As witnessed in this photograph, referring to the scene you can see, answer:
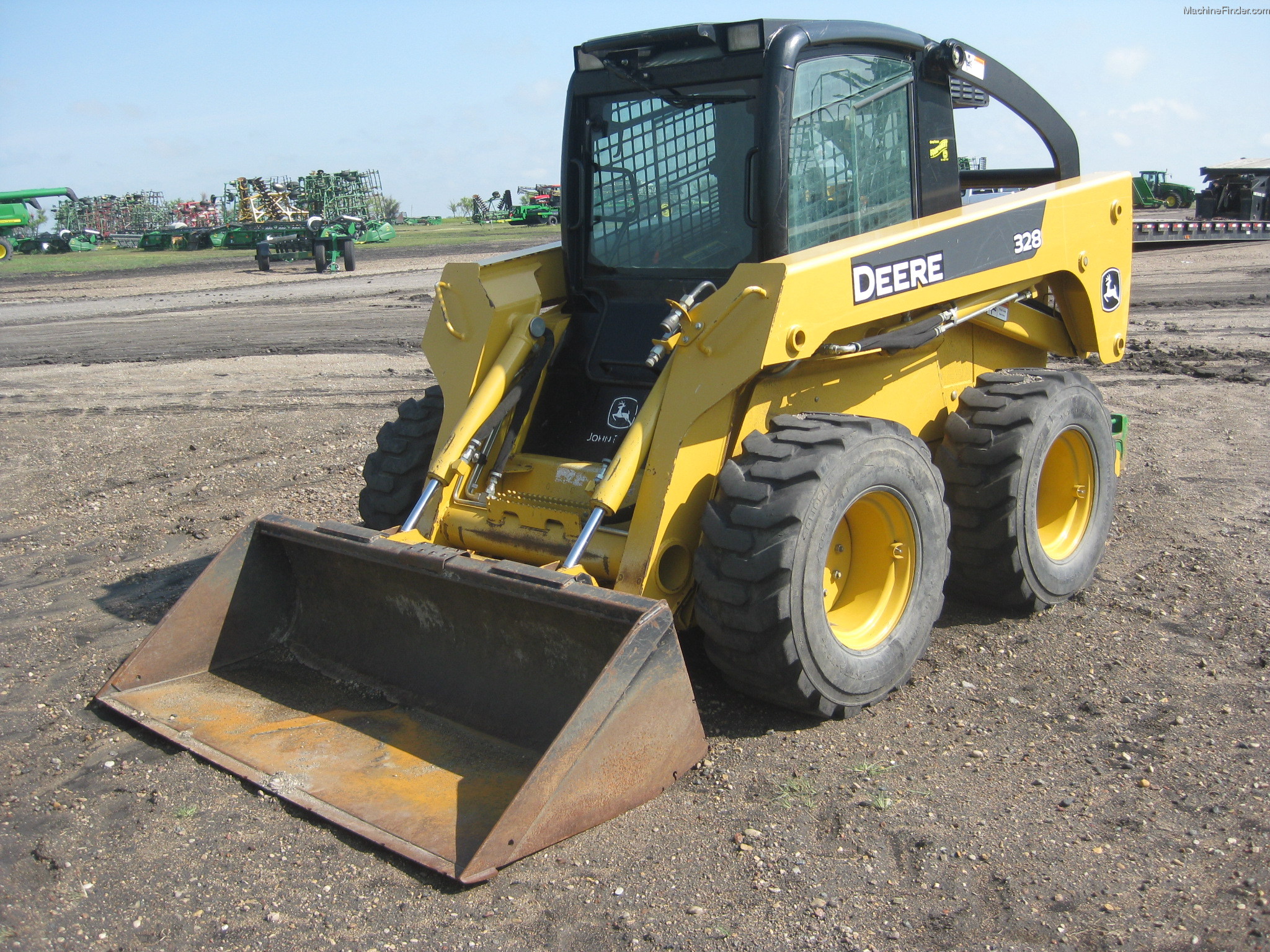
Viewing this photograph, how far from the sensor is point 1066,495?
5.31 meters

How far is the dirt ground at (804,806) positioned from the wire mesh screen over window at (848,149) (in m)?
1.84

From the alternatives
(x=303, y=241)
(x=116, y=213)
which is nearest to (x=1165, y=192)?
(x=303, y=241)

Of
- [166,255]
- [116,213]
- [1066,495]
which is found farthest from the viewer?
[116,213]

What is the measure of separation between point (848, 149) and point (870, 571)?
67.6 inches

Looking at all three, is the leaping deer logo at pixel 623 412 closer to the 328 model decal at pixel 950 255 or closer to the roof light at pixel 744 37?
the 328 model decal at pixel 950 255

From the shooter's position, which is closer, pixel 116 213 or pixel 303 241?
pixel 303 241

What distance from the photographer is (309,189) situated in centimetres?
4709

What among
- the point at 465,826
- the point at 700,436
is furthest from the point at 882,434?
the point at 465,826

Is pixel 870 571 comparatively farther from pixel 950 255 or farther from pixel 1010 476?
pixel 950 255

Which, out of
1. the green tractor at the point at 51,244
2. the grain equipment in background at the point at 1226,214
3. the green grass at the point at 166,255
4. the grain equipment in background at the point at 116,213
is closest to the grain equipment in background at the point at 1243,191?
the grain equipment in background at the point at 1226,214

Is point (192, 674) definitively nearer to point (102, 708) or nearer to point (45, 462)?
point (102, 708)

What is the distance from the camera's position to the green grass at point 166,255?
105 ft

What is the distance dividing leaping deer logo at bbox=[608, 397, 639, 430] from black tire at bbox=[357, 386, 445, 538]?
0.81 meters

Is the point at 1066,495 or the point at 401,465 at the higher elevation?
the point at 401,465
